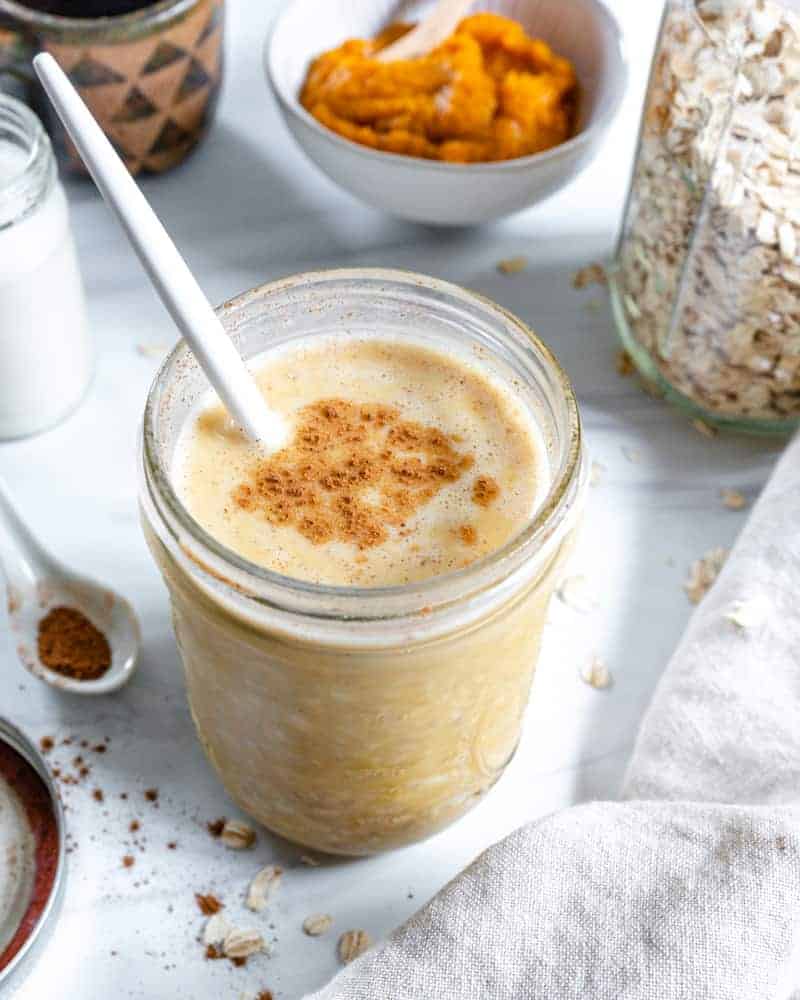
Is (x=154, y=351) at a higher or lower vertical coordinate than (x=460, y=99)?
lower

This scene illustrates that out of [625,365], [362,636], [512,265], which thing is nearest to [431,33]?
[512,265]

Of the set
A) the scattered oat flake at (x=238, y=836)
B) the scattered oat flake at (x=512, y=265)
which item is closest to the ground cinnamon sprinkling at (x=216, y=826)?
the scattered oat flake at (x=238, y=836)

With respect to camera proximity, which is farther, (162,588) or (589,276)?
(589,276)

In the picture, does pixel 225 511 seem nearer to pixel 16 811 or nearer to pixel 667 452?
pixel 16 811

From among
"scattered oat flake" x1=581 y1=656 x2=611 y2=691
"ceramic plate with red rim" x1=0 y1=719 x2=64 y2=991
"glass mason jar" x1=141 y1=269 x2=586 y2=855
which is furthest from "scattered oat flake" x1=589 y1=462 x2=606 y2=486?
"ceramic plate with red rim" x1=0 y1=719 x2=64 y2=991

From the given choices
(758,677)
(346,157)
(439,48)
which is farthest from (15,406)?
(758,677)

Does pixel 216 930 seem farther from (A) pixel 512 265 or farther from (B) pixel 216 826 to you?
(A) pixel 512 265
